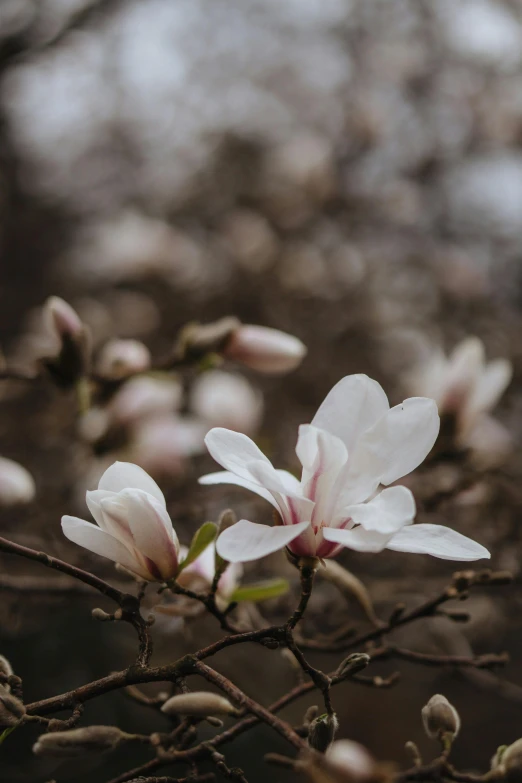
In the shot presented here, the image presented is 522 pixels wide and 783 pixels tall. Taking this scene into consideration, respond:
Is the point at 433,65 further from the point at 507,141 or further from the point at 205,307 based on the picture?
the point at 205,307

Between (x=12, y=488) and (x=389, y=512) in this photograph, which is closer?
(x=389, y=512)

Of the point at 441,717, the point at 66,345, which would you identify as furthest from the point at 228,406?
the point at 441,717

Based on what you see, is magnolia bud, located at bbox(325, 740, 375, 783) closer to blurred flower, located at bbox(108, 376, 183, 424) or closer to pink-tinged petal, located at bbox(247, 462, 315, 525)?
pink-tinged petal, located at bbox(247, 462, 315, 525)

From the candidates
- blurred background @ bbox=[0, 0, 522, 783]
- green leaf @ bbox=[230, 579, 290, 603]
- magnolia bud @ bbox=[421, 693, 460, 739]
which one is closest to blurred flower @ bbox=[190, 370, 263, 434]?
blurred background @ bbox=[0, 0, 522, 783]

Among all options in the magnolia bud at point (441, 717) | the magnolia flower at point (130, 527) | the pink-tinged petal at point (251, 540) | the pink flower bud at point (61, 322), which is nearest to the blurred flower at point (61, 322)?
the pink flower bud at point (61, 322)

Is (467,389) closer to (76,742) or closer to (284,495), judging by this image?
(284,495)
